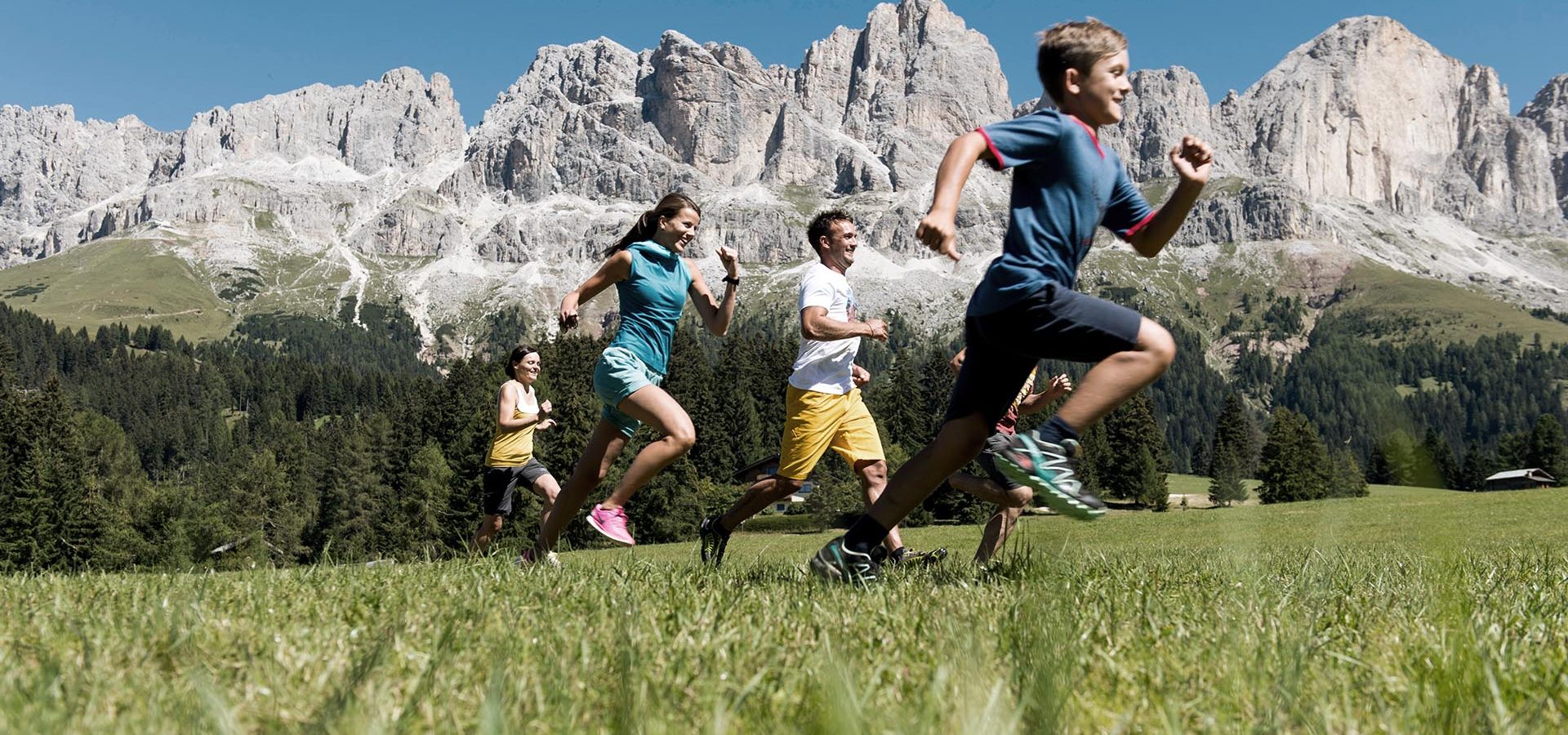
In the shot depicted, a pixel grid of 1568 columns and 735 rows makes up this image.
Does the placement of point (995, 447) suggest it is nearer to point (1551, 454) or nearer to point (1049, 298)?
point (1049, 298)

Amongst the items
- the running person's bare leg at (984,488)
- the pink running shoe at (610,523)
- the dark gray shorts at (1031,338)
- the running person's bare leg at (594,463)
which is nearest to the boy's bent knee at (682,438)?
the running person's bare leg at (594,463)

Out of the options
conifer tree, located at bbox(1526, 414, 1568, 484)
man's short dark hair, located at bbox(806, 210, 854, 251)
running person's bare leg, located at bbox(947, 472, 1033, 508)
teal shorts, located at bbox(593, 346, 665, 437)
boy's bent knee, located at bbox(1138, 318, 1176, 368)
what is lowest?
running person's bare leg, located at bbox(947, 472, 1033, 508)

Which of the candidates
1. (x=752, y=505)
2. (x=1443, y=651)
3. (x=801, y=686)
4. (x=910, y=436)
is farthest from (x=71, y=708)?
(x=910, y=436)

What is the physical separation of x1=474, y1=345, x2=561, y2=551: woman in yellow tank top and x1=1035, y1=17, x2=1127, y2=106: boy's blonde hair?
803 cm

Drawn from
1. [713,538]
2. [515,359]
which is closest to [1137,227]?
[713,538]

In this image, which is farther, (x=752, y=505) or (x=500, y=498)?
(x=500, y=498)

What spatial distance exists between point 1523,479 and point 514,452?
292 ft

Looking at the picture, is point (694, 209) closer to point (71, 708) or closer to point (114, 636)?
point (114, 636)

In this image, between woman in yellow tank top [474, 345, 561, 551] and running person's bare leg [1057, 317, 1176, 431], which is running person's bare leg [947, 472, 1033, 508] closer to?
running person's bare leg [1057, 317, 1176, 431]

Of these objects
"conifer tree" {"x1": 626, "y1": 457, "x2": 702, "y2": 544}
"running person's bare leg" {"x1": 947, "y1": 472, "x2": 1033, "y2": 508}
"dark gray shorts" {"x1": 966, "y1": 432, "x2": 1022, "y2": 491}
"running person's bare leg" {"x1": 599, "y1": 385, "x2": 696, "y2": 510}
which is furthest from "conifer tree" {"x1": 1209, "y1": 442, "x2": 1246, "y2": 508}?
"conifer tree" {"x1": 626, "y1": 457, "x2": 702, "y2": 544}

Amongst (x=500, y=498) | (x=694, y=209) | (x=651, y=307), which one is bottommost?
(x=500, y=498)

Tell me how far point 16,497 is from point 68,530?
127 inches

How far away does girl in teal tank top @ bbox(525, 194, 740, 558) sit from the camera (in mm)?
7098

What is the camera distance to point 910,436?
251 feet
